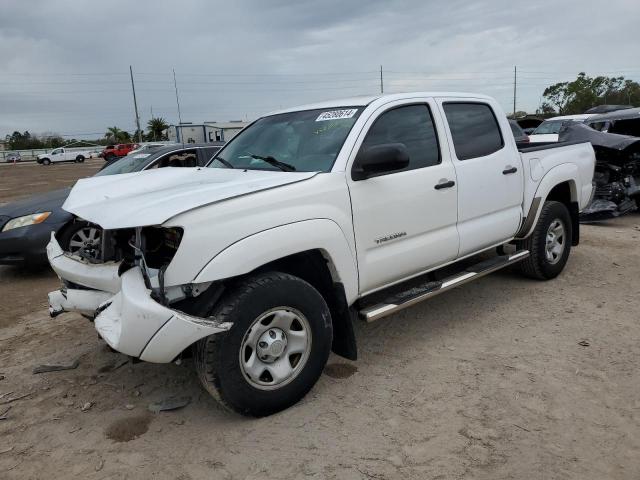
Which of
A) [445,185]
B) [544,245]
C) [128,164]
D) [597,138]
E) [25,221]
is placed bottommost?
[544,245]

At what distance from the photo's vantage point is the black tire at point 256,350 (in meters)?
2.74

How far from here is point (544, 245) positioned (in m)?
5.15

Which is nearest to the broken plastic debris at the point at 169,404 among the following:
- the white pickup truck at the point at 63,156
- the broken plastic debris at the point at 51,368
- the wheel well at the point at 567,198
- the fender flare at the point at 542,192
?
the broken plastic debris at the point at 51,368

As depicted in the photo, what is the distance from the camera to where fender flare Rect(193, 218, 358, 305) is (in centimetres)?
268

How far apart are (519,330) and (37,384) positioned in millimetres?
3651

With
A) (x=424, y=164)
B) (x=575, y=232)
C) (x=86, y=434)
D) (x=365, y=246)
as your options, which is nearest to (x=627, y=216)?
(x=575, y=232)

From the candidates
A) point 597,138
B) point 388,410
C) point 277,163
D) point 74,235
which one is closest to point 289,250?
point 277,163

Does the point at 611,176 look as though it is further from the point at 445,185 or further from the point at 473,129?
the point at 445,185

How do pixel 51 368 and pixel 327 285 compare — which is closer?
pixel 327 285

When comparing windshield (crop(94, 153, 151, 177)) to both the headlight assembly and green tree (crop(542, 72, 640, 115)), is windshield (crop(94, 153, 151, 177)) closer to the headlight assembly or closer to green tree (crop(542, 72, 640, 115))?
the headlight assembly

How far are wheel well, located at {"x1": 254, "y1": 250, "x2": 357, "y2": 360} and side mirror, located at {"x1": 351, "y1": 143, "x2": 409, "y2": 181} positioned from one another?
595 mm

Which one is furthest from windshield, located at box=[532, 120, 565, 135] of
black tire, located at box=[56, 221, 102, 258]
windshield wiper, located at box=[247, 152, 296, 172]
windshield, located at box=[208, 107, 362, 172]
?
black tire, located at box=[56, 221, 102, 258]

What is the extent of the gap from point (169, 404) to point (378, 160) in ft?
6.59

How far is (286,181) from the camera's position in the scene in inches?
121
